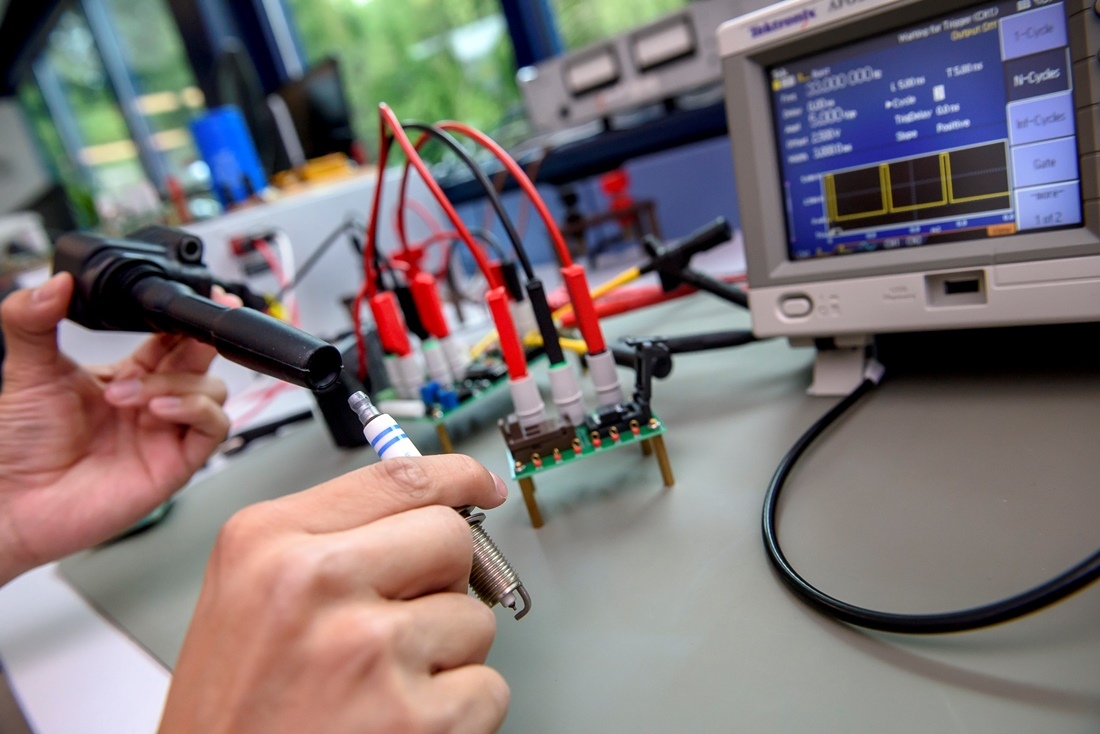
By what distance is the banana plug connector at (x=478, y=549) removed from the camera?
34 centimetres

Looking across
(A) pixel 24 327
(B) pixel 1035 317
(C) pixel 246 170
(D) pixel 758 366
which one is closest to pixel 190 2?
(C) pixel 246 170

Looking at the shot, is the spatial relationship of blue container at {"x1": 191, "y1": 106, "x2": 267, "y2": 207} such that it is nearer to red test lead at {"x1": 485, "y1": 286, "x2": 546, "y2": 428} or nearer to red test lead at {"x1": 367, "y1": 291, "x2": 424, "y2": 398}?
red test lead at {"x1": 367, "y1": 291, "x2": 424, "y2": 398}

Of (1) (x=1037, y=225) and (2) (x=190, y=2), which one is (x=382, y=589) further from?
(2) (x=190, y=2)

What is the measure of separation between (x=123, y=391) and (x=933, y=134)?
850 millimetres

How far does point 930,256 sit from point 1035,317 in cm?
9

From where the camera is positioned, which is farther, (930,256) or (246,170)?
(246,170)

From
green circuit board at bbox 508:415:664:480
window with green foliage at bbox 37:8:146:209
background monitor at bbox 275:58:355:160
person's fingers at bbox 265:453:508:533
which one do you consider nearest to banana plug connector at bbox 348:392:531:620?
person's fingers at bbox 265:453:508:533

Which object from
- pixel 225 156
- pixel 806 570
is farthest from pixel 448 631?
pixel 225 156

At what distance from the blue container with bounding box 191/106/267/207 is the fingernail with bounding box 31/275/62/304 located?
1.13 metres

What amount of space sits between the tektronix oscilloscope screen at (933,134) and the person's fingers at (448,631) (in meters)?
0.44

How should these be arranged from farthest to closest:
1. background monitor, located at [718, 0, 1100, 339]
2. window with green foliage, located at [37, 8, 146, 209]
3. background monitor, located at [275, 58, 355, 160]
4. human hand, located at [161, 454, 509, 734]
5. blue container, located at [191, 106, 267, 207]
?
window with green foliage, located at [37, 8, 146, 209] → background monitor, located at [275, 58, 355, 160] → blue container, located at [191, 106, 267, 207] → background monitor, located at [718, 0, 1100, 339] → human hand, located at [161, 454, 509, 734]

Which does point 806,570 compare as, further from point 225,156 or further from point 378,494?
point 225,156

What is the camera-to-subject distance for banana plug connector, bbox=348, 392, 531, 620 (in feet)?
1.11

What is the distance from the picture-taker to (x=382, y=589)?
29cm
